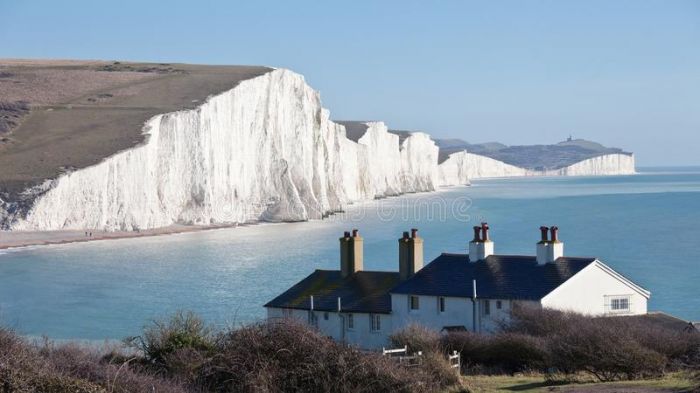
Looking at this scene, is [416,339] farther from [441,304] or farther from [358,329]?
[358,329]

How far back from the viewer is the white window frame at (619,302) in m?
23.6

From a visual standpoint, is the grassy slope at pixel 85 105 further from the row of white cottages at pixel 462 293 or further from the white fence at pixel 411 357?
the white fence at pixel 411 357

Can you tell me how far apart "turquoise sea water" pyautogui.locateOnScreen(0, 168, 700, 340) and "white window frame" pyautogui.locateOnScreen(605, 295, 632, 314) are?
9323mm

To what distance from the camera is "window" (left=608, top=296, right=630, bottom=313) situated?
23.7 meters

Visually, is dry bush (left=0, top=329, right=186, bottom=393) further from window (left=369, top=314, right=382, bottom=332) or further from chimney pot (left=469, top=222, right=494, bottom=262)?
chimney pot (left=469, top=222, right=494, bottom=262)

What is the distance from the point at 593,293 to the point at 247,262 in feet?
111

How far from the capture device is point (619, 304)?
23.8 meters

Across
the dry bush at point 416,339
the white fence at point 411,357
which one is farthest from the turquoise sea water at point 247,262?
the white fence at point 411,357

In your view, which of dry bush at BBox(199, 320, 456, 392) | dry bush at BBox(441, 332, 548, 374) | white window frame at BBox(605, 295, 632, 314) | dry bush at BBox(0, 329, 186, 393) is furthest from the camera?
white window frame at BBox(605, 295, 632, 314)

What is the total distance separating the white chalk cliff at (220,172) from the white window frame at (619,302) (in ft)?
161

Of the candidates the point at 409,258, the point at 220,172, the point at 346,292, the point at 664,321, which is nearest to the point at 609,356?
the point at 664,321

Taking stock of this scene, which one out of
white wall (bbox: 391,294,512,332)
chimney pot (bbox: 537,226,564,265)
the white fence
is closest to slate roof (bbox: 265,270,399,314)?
white wall (bbox: 391,294,512,332)

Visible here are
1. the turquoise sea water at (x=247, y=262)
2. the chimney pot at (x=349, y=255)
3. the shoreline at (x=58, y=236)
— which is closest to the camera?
the chimney pot at (x=349, y=255)

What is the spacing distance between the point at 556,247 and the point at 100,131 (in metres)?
64.4
